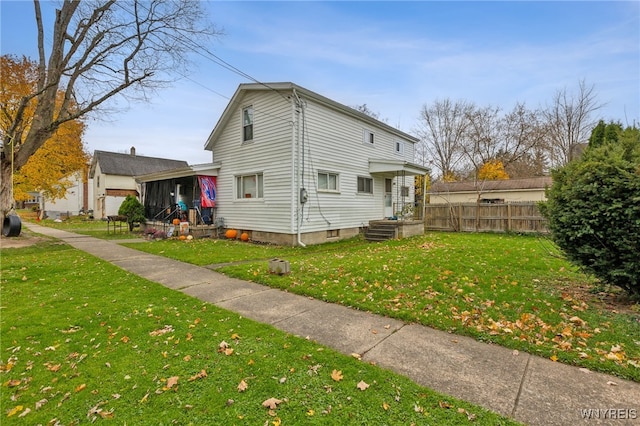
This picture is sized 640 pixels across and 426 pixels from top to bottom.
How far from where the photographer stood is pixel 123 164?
31.8 m

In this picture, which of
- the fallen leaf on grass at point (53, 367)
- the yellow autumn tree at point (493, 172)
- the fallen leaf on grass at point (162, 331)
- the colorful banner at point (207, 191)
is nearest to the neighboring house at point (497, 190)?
the yellow autumn tree at point (493, 172)

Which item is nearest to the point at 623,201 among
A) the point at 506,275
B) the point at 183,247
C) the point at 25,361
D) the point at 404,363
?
the point at 506,275

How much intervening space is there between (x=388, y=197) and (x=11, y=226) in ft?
56.7

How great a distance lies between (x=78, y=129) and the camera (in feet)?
76.2

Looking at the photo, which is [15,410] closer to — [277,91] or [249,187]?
[249,187]

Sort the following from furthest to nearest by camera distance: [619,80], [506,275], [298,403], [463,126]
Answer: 1. [463,126]
2. [619,80]
3. [506,275]
4. [298,403]

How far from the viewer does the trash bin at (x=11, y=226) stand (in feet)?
41.1

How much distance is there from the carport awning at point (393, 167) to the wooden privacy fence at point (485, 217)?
316 centimetres

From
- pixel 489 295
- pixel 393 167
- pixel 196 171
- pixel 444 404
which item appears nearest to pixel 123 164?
pixel 196 171

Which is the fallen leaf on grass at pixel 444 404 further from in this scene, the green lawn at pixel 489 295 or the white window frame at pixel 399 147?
the white window frame at pixel 399 147

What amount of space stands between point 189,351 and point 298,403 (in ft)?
Answer: 5.19

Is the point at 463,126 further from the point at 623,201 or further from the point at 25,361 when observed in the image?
the point at 25,361

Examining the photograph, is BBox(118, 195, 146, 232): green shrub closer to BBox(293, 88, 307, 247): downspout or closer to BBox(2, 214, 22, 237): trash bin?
BBox(2, 214, 22, 237): trash bin

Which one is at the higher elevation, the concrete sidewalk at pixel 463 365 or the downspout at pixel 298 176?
the downspout at pixel 298 176
